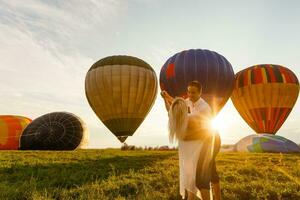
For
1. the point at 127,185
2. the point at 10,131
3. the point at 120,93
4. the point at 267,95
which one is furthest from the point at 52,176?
the point at 267,95

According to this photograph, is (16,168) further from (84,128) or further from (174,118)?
(84,128)

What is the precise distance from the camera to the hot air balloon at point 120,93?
3753 cm

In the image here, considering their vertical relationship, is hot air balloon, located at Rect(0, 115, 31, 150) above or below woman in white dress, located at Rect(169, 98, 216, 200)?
above

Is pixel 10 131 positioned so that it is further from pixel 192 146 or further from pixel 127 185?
pixel 192 146

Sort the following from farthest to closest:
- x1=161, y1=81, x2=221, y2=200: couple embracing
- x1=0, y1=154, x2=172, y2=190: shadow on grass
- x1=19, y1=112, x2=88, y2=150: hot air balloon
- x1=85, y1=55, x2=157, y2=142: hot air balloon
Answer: x1=85, y1=55, x2=157, y2=142: hot air balloon, x1=19, y1=112, x2=88, y2=150: hot air balloon, x1=0, y1=154, x2=172, y2=190: shadow on grass, x1=161, y1=81, x2=221, y2=200: couple embracing

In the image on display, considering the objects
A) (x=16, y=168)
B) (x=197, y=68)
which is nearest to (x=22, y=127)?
(x=197, y=68)

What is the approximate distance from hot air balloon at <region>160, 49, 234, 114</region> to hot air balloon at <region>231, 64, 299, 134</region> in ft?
14.8

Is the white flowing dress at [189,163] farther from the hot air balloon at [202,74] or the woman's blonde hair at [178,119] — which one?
the hot air balloon at [202,74]

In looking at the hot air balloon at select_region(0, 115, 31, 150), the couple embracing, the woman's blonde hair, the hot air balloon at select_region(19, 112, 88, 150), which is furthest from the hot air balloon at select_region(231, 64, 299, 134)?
the woman's blonde hair

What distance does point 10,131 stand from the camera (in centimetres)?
4034

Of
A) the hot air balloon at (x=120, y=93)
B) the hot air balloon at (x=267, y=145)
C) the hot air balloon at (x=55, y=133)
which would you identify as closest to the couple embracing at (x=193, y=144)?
the hot air balloon at (x=267, y=145)

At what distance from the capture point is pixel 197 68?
33.6 m

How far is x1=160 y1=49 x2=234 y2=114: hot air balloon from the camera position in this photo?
33.3 m

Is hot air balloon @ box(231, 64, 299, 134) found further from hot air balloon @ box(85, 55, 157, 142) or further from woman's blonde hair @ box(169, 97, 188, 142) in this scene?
woman's blonde hair @ box(169, 97, 188, 142)
